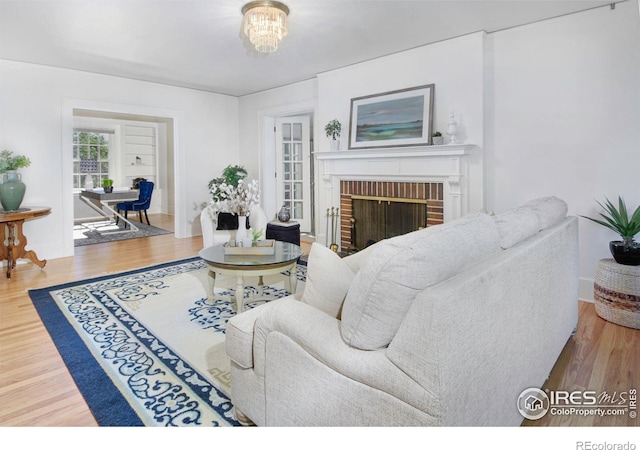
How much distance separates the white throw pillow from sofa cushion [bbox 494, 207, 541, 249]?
0.70m

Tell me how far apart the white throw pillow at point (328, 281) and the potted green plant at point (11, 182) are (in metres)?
4.31

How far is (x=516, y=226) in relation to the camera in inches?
70.2

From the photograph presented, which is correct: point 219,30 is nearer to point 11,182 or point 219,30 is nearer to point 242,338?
point 11,182

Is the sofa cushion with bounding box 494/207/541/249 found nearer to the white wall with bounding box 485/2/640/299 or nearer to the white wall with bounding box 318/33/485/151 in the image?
the white wall with bounding box 485/2/640/299

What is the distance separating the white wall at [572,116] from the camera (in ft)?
10.3

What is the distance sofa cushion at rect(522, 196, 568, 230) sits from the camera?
85.2 inches

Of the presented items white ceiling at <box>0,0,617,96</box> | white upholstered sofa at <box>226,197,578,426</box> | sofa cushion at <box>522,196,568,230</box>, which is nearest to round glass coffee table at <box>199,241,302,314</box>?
white upholstered sofa at <box>226,197,578,426</box>

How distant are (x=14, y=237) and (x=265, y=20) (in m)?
3.77

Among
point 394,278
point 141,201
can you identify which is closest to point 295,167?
point 141,201

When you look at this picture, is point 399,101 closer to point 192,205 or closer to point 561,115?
point 561,115

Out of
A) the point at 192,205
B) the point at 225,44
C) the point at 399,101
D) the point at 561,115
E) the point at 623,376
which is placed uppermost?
the point at 225,44
